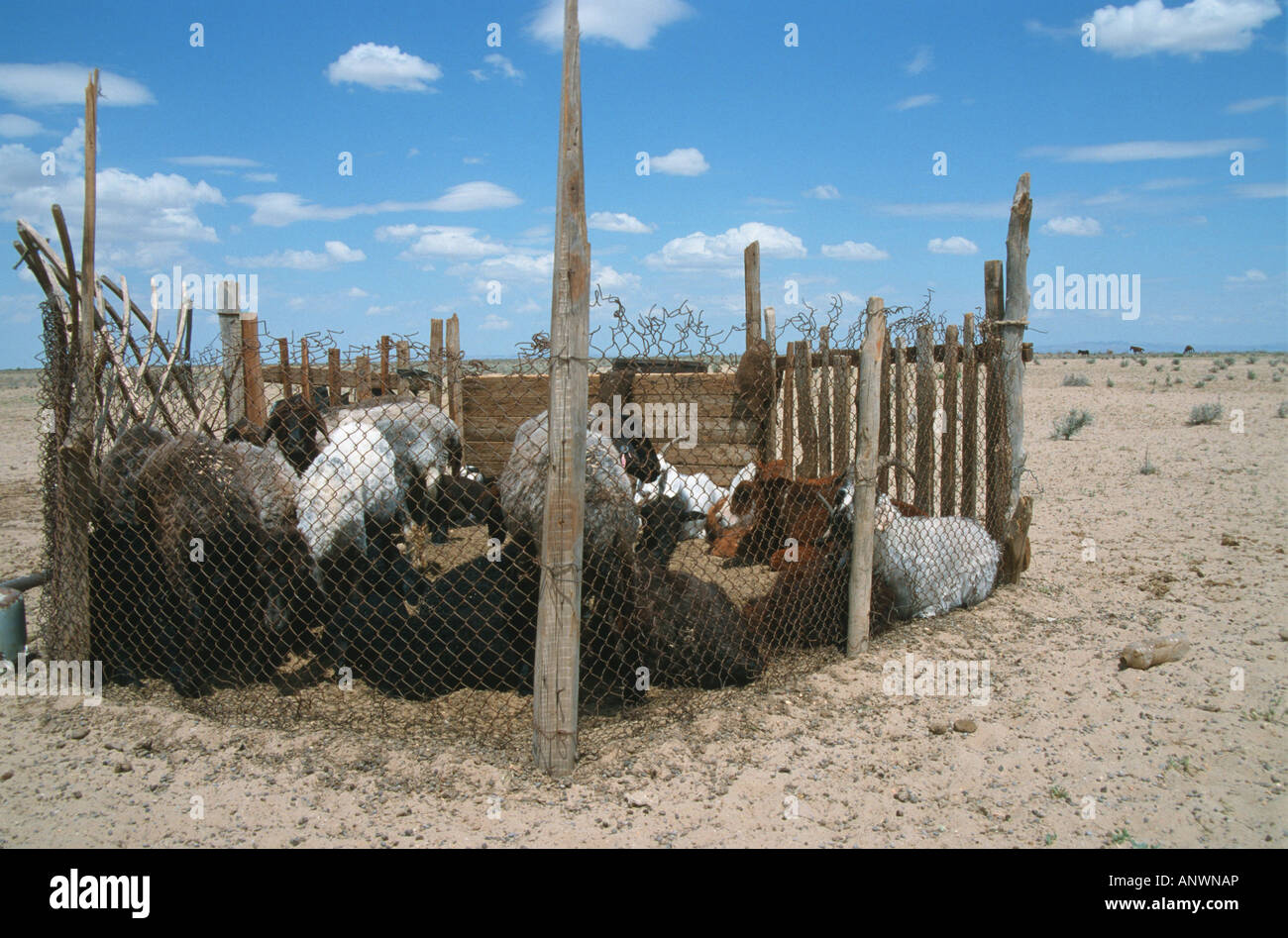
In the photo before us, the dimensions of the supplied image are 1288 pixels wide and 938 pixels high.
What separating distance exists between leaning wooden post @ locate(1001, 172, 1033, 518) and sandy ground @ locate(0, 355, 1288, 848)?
1328 millimetres

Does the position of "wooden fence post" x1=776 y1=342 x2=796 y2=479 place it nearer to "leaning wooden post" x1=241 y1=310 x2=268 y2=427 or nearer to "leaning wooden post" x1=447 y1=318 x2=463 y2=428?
"leaning wooden post" x1=447 y1=318 x2=463 y2=428

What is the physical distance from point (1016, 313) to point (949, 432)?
2.98ft

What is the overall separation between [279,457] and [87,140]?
68.1 inches

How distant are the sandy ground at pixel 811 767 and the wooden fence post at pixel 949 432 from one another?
884 mm

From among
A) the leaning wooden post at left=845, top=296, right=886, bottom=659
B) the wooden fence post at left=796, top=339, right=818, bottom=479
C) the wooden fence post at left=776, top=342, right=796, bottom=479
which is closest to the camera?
the leaning wooden post at left=845, top=296, right=886, bottom=659

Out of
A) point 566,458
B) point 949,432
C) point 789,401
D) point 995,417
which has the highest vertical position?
point 789,401

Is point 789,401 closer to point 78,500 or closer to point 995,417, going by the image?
point 995,417

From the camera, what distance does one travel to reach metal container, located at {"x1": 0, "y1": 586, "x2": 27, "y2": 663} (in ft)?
13.5

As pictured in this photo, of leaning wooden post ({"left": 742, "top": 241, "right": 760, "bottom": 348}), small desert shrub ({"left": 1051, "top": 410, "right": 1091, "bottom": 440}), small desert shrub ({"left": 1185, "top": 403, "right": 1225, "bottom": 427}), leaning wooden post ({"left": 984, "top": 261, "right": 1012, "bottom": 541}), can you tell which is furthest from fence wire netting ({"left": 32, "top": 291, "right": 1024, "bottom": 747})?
small desert shrub ({"left": 1185, "top": 403, "right": 1225, "bottom": 427})

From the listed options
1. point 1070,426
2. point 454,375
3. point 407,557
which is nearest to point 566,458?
point 454,375

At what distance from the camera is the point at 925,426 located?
535 cm

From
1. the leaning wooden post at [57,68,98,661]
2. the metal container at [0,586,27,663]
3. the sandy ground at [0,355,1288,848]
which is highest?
the leaning wooden post at [57,68,98,661]
